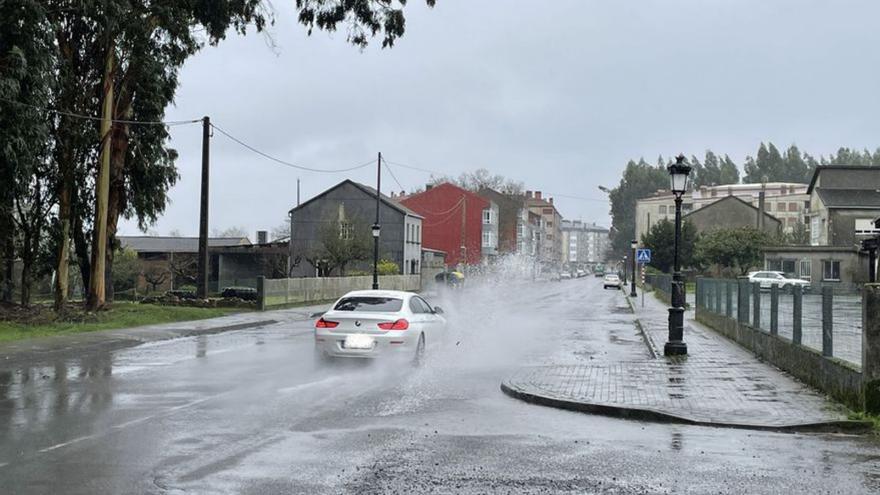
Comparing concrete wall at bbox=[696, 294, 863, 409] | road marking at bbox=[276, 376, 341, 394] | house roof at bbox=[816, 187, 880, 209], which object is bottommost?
road marking at bbox=[276, 376, 341, 394]

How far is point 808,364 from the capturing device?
13.6 m

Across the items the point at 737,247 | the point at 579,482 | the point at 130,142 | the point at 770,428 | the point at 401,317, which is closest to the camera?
the point at 579,482

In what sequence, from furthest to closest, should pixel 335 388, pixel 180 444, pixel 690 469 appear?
1. pixel 335 388
2. pixel 180 444
3. pixel 690 469

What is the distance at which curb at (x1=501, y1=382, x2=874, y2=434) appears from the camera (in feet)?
32.8

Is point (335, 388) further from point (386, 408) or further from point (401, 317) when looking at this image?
point (401, 317)

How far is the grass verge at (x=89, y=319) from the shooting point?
22906 millimetres

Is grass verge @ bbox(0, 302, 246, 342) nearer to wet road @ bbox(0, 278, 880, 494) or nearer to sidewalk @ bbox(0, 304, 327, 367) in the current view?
sidewalk @ bbox(0, 304, 327, 367)

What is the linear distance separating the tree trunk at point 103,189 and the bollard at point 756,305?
18919mm

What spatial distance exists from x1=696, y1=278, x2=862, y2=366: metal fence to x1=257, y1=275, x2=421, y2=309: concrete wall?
22538 mm

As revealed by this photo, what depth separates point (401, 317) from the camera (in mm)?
16094

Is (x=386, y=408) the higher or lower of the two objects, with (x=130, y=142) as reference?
lower

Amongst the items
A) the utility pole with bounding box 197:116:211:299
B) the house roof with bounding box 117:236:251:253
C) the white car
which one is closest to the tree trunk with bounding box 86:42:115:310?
the utility pole with bounding box 197:116:211:299

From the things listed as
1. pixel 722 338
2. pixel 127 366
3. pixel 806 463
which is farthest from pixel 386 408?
pixel 722 338

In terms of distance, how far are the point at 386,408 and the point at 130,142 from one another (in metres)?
21.3
